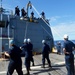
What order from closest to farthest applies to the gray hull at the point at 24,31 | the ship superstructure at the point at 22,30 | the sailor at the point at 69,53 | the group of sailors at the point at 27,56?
the group of sailors at the point at 27,56 < the sailor at the point at 69,53 < the ship superstructure at the point at 22,30 < the gray hull at the point at 24,31

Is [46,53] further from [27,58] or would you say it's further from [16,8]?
[16,8]

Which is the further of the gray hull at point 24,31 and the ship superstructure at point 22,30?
the gray hull at point 24,31

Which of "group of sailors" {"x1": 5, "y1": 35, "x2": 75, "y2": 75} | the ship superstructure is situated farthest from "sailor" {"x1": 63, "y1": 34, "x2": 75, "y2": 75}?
the ship superstructure

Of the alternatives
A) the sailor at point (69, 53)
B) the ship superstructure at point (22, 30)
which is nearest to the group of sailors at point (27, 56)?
the sailor at point (69, 53)

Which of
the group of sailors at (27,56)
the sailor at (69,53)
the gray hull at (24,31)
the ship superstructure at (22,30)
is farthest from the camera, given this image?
the gray hull at (24,31)

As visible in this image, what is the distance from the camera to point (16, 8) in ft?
68.7

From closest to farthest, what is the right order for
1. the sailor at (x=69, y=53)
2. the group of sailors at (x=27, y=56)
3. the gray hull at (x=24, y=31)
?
1. the group of sailors at (x=27, y=56)
2. the sailor at (x=69, y=53)
3. the gray hull at (x=24, y=31)

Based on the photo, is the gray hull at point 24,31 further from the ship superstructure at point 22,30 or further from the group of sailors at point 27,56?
the group of sailors at point 27,56

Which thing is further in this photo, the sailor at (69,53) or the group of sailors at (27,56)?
the sailor at (69,53)

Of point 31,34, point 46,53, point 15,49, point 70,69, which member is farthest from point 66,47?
point 31,34

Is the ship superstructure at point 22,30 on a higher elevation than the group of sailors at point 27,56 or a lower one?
higher

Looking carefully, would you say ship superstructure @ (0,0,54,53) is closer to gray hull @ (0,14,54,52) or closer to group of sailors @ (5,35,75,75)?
gray hull @ (0,14,54,52)

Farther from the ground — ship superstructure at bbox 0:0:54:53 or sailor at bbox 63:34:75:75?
ship superstructure at bbox 0:0:54:53

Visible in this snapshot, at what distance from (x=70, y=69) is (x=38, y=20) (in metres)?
15.5
